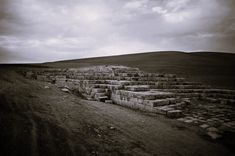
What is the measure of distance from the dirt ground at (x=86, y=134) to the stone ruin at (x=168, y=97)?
80 centimetres

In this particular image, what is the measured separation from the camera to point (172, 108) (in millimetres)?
5930

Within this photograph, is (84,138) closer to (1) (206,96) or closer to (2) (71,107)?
(2) (71,107)

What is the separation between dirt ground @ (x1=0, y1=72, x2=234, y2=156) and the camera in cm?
283

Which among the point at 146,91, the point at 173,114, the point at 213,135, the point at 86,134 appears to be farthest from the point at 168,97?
the point at 86,134

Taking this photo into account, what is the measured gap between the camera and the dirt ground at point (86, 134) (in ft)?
9.29

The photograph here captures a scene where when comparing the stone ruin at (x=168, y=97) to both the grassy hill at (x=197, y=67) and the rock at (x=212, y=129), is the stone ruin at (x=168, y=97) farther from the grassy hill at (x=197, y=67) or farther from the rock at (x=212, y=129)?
the grassy hill at (x=197, y=67)

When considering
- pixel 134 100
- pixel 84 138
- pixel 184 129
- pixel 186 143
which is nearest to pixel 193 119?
pixel 184 129

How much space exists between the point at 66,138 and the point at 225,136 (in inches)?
149

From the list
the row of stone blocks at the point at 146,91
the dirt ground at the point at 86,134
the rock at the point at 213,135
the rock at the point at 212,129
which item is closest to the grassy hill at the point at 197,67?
the row of stone blocks at the point at 146,91

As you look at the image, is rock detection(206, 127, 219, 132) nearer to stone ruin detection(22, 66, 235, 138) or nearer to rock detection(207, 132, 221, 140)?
stone ruin detection(22, 66, 235, 138)

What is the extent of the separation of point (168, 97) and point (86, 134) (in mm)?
4424

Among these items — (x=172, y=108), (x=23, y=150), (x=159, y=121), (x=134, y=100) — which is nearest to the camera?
(x=23, y=150)

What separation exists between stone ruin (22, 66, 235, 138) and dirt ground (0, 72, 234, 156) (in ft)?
2.64

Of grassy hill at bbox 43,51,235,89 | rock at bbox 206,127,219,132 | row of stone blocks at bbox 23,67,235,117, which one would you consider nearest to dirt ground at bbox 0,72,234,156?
rock at bbox 206,127,219,132
